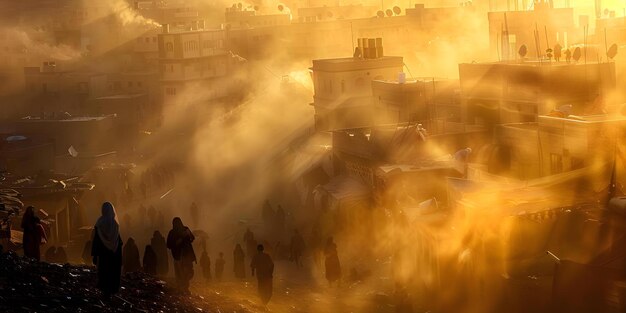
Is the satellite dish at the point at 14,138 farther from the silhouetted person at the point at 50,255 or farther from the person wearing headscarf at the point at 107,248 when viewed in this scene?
the person wearing headscarf at the point at 107,248

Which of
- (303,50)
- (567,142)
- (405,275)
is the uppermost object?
(303,50)

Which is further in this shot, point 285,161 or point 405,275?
point 285,161

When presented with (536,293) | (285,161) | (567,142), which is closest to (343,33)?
(285,161)

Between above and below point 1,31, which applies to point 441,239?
below

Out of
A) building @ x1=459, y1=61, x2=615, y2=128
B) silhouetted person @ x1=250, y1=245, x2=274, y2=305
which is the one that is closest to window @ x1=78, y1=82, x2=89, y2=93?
building @ x1=459, y1=61, x2=615, y2=128

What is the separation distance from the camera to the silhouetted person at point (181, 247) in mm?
15492

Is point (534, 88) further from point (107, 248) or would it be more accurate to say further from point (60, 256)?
point (107, 248)

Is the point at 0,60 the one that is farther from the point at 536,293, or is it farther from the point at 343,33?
the point at 536,293

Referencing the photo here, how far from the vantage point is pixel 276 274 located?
2039cm

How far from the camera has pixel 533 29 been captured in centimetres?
3647

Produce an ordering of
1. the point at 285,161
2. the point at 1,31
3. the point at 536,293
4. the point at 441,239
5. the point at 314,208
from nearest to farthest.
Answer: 1. the point at 536,293
2. the point at 441,239
3. the point at 314,208
4. the point at 285,161
5. the point at 1,31

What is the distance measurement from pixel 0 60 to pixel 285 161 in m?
37.4

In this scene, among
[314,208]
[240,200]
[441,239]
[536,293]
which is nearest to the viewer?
[536,293]

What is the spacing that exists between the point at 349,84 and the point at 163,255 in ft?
60.2
